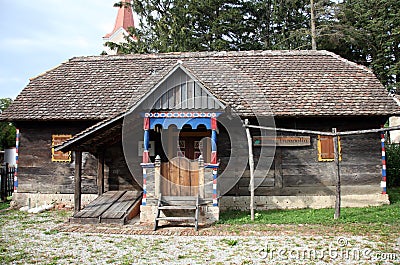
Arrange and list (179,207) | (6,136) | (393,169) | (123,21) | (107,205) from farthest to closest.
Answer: (123,21) < (6,136) < (393,169) < (107,205) < (179,207)

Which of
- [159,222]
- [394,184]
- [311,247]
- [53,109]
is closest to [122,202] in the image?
[159,222]

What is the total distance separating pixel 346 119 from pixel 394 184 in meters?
7.38

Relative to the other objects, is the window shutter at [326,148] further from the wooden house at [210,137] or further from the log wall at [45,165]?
the log wall at [45,165]

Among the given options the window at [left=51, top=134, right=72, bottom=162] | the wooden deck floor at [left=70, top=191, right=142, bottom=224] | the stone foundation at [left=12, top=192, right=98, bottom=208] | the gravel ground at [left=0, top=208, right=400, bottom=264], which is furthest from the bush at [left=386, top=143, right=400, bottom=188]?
the window at [left=51, top=134, right=72, bottom=162]

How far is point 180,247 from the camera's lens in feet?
24.5

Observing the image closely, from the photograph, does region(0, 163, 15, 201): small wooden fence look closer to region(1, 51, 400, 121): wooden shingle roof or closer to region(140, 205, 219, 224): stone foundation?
region(1, 51, 400, 121): wooden shingle roof

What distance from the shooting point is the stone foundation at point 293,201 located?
11852 millimetres

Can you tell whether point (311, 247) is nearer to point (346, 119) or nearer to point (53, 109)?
point (346, 119)

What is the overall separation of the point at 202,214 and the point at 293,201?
374 centimetres

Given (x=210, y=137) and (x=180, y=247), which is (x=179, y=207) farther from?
(x=210, y=137)

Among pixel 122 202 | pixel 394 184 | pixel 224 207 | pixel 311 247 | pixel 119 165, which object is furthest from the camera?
pixel 394 184

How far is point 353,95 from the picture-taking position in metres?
12.3

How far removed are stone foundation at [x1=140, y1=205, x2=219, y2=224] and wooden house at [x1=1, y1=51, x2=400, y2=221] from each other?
0.10 ft

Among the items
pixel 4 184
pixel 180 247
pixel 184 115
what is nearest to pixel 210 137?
pixel 184 115
